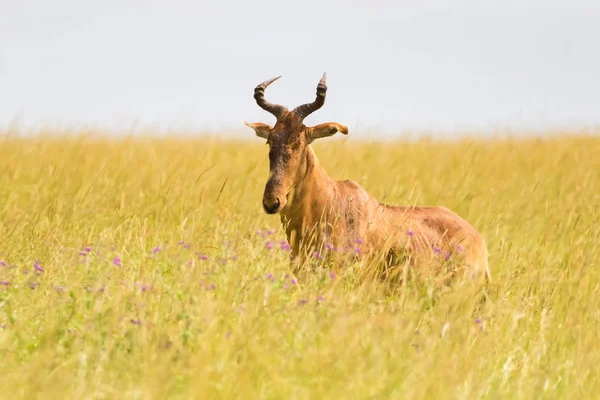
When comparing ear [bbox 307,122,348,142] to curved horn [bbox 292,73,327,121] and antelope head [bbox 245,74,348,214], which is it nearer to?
antelope head [bbox 245,74,348,214]

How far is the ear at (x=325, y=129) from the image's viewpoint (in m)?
7.82

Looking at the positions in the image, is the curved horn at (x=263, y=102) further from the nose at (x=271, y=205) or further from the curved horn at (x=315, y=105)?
the nose at (x=271, y=205)

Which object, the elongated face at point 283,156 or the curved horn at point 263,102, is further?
the curved horn at point 263,102

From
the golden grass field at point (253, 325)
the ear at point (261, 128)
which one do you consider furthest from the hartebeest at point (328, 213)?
the golden grass field at point (253, 325)

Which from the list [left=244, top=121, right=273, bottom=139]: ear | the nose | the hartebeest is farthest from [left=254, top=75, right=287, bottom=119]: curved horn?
the nose

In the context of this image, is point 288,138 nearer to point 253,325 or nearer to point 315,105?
point 315,105

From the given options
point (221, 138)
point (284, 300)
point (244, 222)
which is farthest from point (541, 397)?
point (221, 138)

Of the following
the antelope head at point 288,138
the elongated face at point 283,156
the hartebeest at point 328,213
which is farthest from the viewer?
the hartebeest at point 328,213

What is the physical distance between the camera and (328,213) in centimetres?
791

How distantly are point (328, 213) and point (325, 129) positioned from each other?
761mm

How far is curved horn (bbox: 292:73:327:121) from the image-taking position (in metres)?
7.71

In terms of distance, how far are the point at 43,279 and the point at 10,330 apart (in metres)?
1.38

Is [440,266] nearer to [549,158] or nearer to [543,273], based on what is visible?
[543,273]

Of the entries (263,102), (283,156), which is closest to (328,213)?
(283,156)
